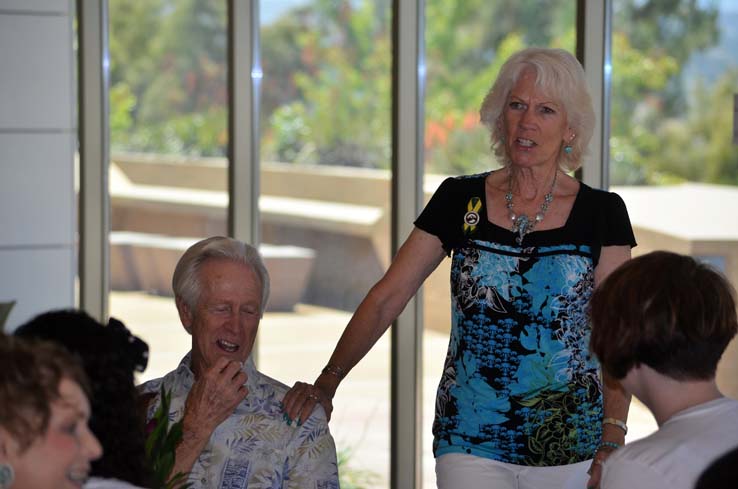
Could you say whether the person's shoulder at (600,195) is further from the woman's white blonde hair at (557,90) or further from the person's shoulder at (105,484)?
the person's shoulder at (105,484)

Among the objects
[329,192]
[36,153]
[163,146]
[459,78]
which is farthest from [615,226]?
[36,153]

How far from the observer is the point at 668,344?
1.90 meters

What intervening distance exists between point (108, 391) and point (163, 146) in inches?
141

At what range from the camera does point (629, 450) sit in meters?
1.85

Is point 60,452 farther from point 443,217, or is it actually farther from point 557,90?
point 557,90

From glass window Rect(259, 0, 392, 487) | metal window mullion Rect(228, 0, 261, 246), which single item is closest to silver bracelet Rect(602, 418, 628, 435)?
glass window Rect(259, 0, 392, 487)

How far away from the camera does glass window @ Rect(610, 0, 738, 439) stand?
4359 millimetres

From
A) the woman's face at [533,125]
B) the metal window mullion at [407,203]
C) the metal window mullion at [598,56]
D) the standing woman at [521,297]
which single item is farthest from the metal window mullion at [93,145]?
the woman's face at [533,125]

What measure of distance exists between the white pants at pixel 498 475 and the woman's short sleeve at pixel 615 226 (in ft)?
1.76

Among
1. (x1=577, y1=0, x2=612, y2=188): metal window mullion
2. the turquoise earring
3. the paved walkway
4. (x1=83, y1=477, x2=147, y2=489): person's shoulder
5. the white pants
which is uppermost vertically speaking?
(x1=577, y1=0, x2=612, y2=188): metal window mullion

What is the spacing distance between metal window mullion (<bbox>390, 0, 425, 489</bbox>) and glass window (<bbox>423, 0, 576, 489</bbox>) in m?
0.03

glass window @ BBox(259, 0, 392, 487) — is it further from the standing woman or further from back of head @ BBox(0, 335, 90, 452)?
back of head @ BBox(0, 335, 90, 452)

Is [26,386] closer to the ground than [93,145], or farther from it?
closer to the ground

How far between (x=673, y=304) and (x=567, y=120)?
1.10 m
